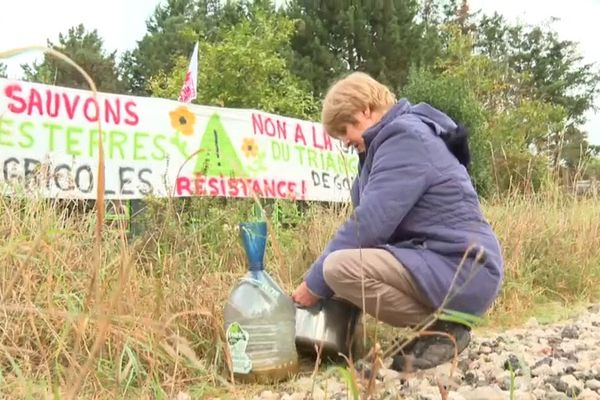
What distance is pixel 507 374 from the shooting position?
92.4 inches

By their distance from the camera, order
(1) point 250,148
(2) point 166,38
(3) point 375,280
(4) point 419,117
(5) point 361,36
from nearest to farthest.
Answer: (3) point 375,280, (4) point 419,117, (1) point 250,148, (5) point 361,36, (2) point 166,38

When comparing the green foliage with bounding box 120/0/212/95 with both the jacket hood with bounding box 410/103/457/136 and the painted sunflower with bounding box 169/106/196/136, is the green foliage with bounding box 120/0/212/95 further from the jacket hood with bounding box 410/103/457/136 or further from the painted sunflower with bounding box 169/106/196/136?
the jacket hood with bounding box 410/103/457/136

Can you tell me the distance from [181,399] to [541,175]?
196 inches

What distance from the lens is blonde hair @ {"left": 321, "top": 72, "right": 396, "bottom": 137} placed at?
2.73 metres

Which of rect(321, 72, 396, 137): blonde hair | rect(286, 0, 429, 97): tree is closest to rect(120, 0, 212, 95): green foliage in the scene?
rect(286, 0, 429, 97): tree

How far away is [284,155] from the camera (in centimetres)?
708

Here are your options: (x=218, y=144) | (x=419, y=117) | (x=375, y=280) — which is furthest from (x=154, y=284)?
(x=218, y=144)

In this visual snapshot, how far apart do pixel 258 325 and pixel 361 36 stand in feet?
62.6

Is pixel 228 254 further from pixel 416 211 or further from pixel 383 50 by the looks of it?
pixel 383 50

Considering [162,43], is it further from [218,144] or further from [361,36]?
[218,144]

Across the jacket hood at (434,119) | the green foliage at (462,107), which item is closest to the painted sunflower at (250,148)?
the green foliage at (462,107)

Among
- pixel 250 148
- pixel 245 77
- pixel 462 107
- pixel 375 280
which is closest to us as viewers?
pixel 375 280

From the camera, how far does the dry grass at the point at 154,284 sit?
199cm

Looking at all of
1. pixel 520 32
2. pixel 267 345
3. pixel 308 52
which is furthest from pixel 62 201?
pixel 520 32
